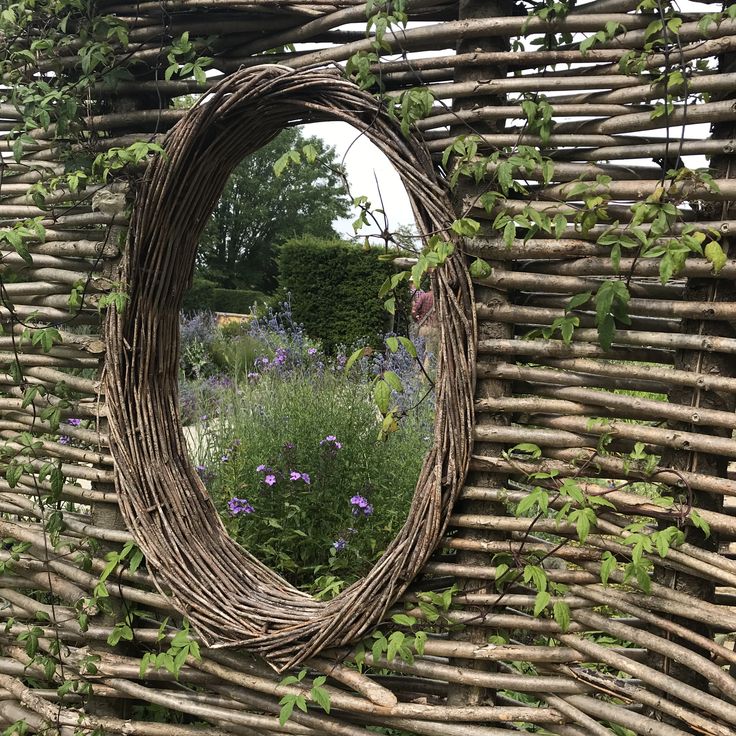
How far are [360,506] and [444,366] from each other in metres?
1.33

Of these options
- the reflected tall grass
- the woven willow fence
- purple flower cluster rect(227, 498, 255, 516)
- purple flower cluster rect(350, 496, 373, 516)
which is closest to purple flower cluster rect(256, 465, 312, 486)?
the reflected tall grass

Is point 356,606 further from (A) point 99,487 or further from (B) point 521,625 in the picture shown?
(A) point 99,487

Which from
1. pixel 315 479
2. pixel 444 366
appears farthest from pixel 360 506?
pixel 444 366

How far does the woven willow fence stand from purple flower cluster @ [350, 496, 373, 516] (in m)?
0.65

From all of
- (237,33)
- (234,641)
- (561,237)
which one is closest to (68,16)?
(237,33)

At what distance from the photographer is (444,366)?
2.05m

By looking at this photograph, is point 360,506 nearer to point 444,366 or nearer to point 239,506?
point 239,506

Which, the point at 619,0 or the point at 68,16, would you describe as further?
the point at 68,16

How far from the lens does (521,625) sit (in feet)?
6.68

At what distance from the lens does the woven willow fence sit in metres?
1.85

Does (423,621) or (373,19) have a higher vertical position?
(373,19)

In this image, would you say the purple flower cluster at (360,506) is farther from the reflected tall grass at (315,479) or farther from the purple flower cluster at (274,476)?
the purple flower cluster at (274,476)

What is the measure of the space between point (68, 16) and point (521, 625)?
2.38 m

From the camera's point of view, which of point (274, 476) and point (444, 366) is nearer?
point (444, 366)
